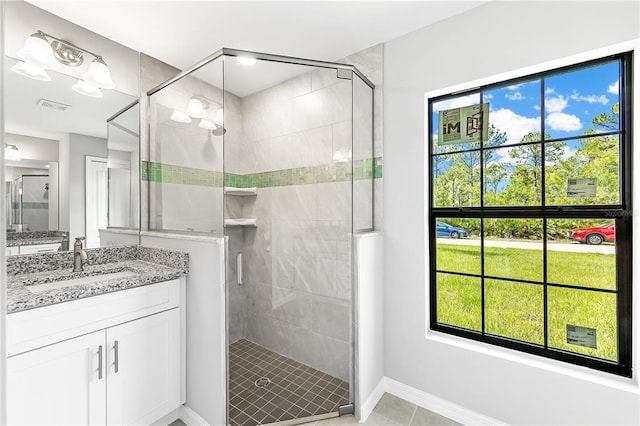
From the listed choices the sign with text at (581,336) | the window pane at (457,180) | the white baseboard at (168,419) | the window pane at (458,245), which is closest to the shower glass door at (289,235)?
the white baseboard at (168,419)

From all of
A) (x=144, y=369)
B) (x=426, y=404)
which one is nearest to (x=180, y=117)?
(x=144, y=369)

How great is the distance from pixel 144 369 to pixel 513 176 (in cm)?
237

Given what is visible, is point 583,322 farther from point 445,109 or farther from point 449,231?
point 445,109

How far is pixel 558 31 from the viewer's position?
5.19ft

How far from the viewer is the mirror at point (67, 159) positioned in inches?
65.7

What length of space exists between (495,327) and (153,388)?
6.68ft

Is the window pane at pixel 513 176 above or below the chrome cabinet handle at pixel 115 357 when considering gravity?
above

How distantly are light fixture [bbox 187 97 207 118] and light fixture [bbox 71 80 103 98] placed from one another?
1.95 feet

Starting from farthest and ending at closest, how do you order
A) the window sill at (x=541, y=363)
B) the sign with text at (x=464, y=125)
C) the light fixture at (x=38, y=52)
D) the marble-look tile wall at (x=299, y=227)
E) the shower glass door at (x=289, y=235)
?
the marble-look tile wall at (x=299, y=227) < the shower glass door at (x=289, y=235) < the sign with text at (x=464, y=125) < the light fixture at (x=38, y=52) < the window sill at (x=541, y=363)

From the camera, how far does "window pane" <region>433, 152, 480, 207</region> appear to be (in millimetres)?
1936

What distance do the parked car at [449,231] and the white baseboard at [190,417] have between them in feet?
6.05

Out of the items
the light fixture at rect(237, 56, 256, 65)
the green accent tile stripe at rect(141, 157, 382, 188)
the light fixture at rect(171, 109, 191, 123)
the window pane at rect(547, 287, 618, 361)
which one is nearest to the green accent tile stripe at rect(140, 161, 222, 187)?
the green accent tile stripe at rect(141, 157, 382, 188)

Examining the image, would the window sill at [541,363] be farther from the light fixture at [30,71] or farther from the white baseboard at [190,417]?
the light fixture at [30,71]

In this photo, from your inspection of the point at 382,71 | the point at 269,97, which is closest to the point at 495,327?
the point at 382,71
